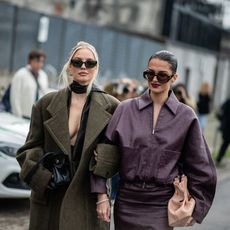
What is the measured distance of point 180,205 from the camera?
10.7ft

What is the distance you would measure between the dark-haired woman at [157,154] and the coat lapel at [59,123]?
0.93 ft

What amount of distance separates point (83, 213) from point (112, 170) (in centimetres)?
35

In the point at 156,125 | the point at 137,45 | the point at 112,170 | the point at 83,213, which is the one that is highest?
the point at 137,45

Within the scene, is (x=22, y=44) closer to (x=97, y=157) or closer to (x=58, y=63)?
(x=58, y=63)

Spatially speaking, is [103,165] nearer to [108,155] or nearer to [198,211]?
[108,155]

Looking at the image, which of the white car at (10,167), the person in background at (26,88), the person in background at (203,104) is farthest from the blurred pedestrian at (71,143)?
the person in background at (203,104)

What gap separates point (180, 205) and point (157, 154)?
0.33 m

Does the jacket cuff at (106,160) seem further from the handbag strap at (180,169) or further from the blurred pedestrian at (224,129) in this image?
the blurred pedestrian at (224,129)

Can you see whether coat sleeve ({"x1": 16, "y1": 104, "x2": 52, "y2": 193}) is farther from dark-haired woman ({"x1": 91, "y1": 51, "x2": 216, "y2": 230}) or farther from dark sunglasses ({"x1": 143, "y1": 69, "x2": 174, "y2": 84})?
dark sunglasses ({"x1": 143, "y1": 69, "x2": 174, "y2": 84})

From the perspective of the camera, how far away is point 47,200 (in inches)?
143

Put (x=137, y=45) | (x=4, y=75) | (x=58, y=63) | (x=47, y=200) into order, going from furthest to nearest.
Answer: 1. (x=137, y=45)
2. (x=58, y=63)
3. (x=4, y=75)
4. (x=47, y=200)

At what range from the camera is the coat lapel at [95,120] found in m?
3.45

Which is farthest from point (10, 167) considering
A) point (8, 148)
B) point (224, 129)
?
point (224, 129)

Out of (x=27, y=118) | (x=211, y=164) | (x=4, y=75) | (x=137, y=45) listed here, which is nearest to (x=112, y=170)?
(x=211, y=164)
